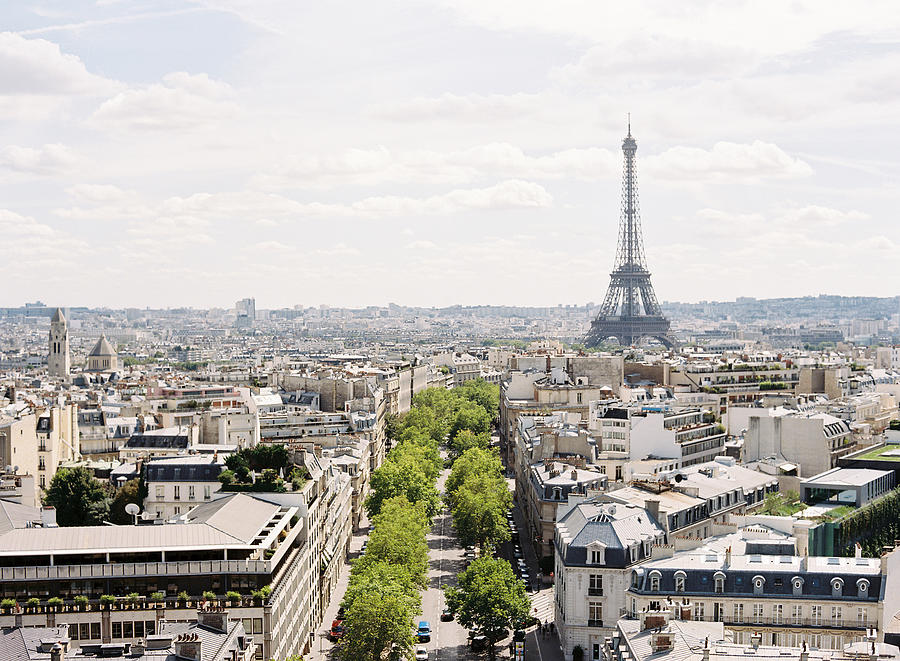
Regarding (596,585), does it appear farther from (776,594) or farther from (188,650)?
(188,650)

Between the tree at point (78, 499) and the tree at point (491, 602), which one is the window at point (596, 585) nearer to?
the tree at point (491, 602)

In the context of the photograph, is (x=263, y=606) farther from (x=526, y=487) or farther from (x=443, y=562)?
(x=526, y=487)

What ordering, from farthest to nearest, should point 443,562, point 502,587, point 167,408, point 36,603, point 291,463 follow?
point 167,408 → point 443,562 → point 291,463 → point 502,587 → point 36,603

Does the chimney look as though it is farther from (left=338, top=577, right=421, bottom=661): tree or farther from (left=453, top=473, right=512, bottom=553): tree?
(left=453, top=473, right=512, bottom=553): tree

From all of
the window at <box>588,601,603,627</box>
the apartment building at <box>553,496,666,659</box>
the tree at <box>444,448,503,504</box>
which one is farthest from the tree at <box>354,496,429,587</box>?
the tree at <box>444,448,503,504</box>

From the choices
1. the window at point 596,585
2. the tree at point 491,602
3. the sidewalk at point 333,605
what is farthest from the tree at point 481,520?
the window at point 596,585

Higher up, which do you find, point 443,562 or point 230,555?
point 230,555

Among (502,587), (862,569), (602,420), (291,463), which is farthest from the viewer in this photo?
(602,420)

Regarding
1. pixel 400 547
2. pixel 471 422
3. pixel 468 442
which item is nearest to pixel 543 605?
pixel 400 547

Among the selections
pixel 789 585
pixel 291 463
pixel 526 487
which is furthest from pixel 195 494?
pixel 789 585
